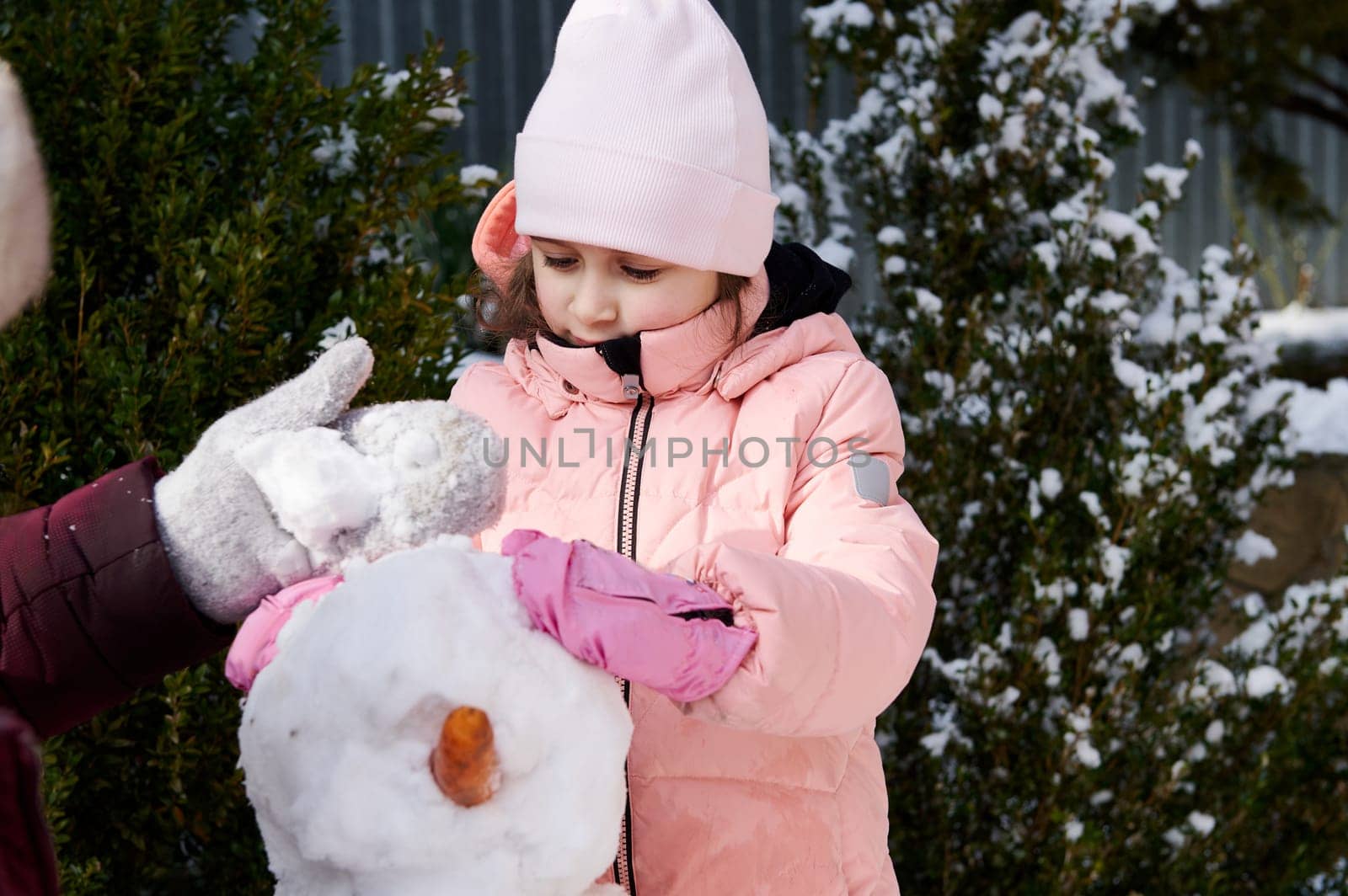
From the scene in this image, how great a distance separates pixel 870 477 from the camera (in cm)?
179

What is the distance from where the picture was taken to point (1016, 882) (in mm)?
3354

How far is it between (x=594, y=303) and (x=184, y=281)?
2.61ft

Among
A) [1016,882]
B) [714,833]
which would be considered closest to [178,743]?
[714,833]

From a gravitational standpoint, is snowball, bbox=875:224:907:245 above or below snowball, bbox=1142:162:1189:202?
below

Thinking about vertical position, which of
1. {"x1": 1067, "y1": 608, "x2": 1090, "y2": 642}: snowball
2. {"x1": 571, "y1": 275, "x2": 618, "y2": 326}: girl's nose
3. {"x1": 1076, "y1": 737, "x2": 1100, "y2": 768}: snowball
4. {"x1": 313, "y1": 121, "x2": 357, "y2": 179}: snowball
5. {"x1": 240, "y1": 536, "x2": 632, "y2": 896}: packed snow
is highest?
{"x1": 313, "y1": 121, "x2": 357, "y2": 179}: snowball

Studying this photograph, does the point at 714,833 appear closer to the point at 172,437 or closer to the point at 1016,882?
the point at 172,437

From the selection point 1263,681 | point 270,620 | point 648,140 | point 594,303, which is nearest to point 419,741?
point 270,620

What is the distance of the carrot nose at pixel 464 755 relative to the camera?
1211 mm

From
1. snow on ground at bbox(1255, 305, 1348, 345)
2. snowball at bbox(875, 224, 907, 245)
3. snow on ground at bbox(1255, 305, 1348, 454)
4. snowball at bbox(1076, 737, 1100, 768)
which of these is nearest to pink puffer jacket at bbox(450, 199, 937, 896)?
snowball at bbox(1076, 737, 1100, 768)

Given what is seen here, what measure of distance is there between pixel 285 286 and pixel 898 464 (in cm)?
116

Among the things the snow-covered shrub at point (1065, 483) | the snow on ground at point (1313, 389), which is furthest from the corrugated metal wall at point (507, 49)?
the snow-covered shrub at point (1065, 483)

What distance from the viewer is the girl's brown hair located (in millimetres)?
2004

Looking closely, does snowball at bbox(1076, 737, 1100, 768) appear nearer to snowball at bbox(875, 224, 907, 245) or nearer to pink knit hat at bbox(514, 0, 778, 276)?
snowball at bbox(875, 224, 907, 245)

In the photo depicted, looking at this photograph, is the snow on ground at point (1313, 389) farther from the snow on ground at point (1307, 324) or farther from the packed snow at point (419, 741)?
the packed snow at point (419, 741)
